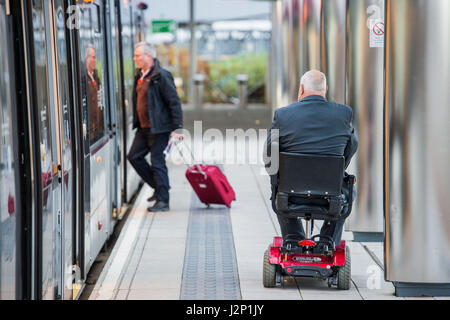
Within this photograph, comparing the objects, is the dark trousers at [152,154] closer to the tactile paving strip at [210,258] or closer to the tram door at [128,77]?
the tram door at [128,77]

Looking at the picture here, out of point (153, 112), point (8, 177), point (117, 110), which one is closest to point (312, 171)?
point (8, 177)

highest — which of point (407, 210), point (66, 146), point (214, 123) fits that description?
point (66, 146)

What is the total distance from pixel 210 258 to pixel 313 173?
2.02 m

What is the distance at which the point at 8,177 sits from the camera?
442cm

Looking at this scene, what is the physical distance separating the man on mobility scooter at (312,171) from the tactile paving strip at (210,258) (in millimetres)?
486

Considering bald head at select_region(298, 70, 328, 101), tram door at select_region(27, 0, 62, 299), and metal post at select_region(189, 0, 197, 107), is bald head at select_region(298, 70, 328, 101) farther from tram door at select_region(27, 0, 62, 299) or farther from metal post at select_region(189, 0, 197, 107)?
metal post at select_region(189, 0, 197, 107)

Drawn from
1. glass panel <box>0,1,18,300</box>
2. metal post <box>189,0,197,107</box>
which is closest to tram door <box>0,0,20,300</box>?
glass panel <box>0,1,18,300</box>

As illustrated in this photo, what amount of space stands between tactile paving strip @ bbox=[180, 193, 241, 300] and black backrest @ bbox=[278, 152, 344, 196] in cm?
94

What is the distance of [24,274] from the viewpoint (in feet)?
15.5

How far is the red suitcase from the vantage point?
10.9 metres

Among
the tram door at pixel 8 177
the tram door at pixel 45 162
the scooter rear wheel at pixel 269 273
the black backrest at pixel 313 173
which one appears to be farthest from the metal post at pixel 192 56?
the tram door at pixel 8 177
